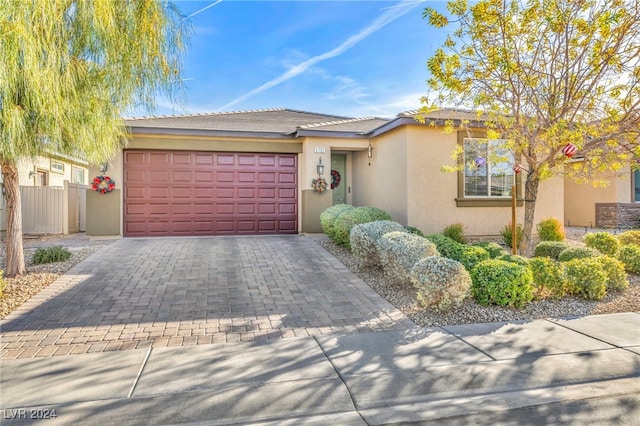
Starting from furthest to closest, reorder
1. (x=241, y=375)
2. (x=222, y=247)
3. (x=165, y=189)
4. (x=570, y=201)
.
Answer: (x=570, y=201)
(x=165, y=189)
(x=222, y=247)
(x=241, y=375)

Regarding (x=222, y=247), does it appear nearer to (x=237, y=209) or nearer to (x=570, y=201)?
(x=237, y=209)

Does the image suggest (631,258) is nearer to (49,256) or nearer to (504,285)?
(504,285)

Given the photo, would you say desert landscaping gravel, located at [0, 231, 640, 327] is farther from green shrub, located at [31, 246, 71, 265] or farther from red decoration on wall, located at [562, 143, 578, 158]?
red decoration on wall, located at [562, 143, 578, 158]

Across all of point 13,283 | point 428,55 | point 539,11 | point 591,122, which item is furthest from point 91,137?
point 591,122

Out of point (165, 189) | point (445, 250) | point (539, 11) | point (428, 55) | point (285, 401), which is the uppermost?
point (539, 11)

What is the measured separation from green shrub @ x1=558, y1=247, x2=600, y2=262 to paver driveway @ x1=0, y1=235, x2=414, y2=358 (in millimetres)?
3778

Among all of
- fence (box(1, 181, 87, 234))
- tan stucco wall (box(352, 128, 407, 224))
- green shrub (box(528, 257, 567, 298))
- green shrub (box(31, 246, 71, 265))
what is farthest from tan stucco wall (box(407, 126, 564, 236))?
fence (box(1, 181, 87, 234))

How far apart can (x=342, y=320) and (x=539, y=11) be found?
583cm

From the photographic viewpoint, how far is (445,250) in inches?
263

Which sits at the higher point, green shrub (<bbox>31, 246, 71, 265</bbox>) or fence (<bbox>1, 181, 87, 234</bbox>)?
fence (<bbox>1, 181, 87, 234</bbox>)

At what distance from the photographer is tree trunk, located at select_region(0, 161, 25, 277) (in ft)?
20.3

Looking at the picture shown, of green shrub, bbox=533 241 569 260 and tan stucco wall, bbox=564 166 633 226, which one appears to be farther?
tan stucco wall, bbox=564 166 633 226

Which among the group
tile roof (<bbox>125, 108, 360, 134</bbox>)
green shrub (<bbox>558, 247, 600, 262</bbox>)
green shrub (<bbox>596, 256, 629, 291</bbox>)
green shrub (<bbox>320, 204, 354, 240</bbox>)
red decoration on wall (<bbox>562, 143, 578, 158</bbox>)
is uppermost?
tile roof (<bbox>125, 108, 360, 134</bbox>)

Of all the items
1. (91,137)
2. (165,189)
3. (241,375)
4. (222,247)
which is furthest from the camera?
(165,189)
